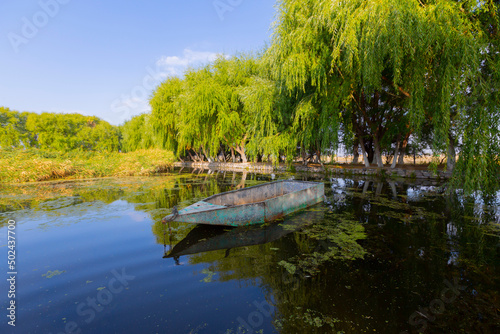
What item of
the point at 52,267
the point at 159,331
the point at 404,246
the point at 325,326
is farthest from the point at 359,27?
the point at 52,267

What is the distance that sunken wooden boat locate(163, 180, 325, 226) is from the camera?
4.74 m

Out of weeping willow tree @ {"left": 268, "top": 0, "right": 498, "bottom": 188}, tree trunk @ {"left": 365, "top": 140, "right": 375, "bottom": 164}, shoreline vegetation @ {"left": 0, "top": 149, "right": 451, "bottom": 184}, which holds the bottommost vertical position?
shoreline vegetation @ {"left": 0, "top": 149, "right": 451, "bottom": 184}

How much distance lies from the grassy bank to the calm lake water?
6.77 metres

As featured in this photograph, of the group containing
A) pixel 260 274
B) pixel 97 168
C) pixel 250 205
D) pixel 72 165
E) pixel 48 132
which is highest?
pixel 48 132

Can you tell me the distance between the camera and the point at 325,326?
8.30 ft

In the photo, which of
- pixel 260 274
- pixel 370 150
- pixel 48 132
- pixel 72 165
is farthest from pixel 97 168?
pixel 48 132

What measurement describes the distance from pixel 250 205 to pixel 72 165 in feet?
43.2

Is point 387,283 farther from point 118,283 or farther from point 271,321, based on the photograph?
point 118,283

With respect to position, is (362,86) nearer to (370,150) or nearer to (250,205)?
(370,150)

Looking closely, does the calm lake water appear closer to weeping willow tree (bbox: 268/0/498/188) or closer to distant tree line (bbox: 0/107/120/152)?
weeping willow tree (bbox: 268/0/498/188)

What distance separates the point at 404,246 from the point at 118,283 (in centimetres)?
504

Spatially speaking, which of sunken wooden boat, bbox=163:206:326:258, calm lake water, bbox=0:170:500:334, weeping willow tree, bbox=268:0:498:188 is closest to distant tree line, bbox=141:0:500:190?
weeping willow tree, bbox=268:0:498:188

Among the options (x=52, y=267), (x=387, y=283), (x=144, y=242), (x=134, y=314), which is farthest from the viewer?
(x=144, y=242)

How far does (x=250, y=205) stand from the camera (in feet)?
17.8
